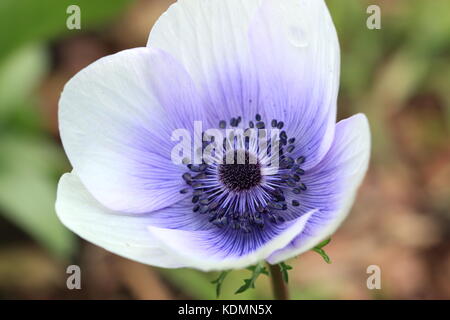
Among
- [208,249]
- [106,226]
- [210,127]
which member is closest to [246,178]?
[210,127]

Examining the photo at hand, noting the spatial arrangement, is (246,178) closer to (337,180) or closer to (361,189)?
(337,180)

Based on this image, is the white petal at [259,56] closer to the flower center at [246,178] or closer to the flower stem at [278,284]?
the flower center at [246,178]

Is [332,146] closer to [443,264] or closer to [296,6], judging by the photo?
[296,6]

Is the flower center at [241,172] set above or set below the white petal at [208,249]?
above

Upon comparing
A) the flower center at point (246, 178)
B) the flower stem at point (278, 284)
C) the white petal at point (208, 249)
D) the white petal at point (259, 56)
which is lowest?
the flower stem at point (278, 284)

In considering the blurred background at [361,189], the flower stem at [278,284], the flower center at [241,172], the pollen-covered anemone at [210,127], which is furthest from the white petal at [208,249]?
the blurred background at [361,189]

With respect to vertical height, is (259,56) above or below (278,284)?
above

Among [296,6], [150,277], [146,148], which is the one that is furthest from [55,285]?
[296,6]

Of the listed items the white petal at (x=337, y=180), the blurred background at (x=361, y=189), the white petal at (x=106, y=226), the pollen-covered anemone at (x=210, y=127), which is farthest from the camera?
the blurred background at (x=361, y=189)
